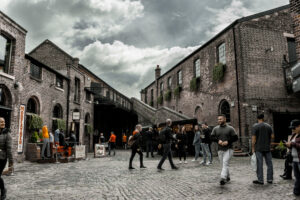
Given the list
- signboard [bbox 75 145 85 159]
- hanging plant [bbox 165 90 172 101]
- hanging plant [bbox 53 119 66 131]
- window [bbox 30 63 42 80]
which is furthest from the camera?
hanging plant [bbox 165 90 172 101]

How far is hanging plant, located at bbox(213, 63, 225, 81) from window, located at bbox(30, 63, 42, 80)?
11.9m

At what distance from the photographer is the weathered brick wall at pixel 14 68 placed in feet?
36.4

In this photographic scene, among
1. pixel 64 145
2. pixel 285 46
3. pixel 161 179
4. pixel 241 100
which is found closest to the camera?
pixel 161 179

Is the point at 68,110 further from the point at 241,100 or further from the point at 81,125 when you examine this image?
the point at 241,100

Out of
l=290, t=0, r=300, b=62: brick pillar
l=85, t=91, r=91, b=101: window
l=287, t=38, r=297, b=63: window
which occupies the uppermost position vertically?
l=287, t=38, r=297, b=63: window

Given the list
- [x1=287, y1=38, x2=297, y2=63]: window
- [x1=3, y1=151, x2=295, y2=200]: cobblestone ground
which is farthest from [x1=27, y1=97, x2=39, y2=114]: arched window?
[x1=287, y1=38, x2=297, y2=63]: window

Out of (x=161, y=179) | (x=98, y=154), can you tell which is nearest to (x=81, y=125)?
(x=98, y=154)

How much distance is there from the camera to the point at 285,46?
1622cm

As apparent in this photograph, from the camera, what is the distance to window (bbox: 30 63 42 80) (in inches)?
552

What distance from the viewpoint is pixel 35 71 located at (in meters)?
14.4

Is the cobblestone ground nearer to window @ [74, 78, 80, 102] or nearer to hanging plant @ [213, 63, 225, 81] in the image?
hanging plant @ [213, 63, 225, 81]

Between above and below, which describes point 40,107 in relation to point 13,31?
below

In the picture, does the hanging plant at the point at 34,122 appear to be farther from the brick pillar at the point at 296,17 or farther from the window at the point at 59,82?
the brick pillar at the point at 296,17

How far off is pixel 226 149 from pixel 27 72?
38.1 ft
